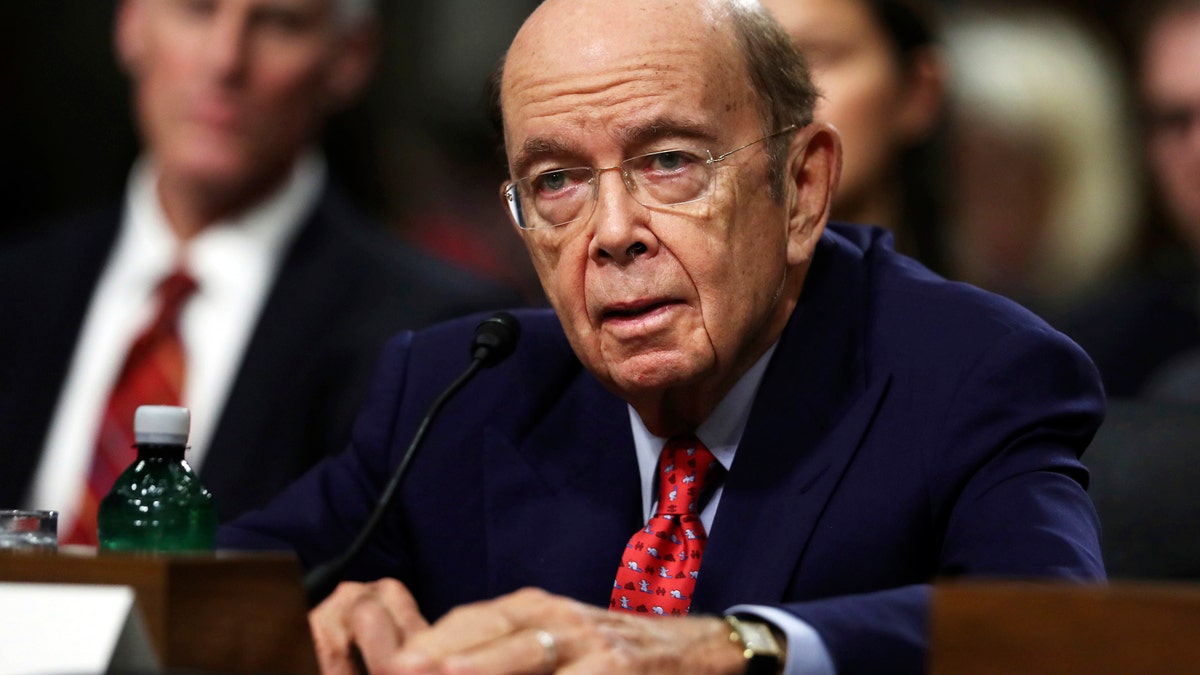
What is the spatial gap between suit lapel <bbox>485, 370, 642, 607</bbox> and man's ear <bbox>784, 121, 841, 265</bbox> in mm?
334

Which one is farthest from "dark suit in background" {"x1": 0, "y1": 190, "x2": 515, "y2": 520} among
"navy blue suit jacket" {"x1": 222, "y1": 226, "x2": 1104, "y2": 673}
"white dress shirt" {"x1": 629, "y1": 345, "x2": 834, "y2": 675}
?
"white dress shirt" {"x1": 629, "y1": 345, "x2": 834, "y2": 675}

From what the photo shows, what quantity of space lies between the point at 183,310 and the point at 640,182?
1.89m

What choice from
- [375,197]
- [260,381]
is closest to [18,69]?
[375,197]

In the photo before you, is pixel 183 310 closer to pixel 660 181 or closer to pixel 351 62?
pixel 351 62

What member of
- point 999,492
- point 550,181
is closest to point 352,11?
point 550,181

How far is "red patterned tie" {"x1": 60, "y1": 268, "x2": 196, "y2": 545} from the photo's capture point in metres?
3.31

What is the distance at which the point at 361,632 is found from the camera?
58.2 inches

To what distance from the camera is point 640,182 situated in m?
1.86

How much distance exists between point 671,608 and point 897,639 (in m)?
0.41

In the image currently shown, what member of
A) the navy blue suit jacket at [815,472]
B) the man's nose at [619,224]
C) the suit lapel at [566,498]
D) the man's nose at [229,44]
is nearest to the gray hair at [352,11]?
the man's nose at [229,44]

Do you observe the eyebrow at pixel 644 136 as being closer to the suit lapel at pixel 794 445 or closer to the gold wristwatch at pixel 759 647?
the suit lapel at pixel 794 445

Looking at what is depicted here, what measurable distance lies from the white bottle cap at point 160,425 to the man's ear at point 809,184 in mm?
796

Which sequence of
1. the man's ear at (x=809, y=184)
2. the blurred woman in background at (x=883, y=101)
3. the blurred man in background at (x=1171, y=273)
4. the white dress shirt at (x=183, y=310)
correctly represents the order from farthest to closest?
the blurred man in background at (x=1171, y=273)
the white dress shirt at (x=183, y=310)
the blurred woman in background at (x=883, y=101)
the man's ear at (x=809, y=184)

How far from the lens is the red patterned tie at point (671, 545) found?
5.99 ft
